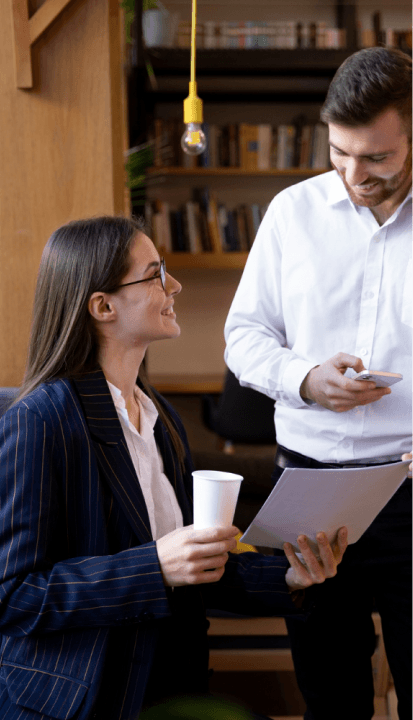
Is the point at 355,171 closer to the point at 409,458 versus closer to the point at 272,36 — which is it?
the point at 409,458

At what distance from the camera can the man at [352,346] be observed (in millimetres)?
1253

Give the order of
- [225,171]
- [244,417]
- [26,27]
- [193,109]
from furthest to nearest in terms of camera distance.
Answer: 1. [225,171]
2. [244,417]
3. [26,27]
4. [193,109]

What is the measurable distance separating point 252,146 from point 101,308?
3.40 metres

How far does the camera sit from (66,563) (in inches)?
39.0

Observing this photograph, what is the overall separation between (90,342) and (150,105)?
3.70 metres

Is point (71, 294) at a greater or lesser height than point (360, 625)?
greater

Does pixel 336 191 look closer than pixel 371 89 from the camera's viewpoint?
No

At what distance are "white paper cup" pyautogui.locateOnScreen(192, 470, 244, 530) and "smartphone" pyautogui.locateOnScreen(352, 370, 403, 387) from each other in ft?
1.20

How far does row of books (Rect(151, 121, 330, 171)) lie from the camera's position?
430 centimetres

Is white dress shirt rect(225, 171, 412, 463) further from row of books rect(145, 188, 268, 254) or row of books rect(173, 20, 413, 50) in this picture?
row of books rect(173, 20, 413, 50)

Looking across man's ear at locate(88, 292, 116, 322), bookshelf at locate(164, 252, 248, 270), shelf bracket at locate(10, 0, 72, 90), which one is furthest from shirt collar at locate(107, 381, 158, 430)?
bookshelf at locate(164, 252, 248, 270)

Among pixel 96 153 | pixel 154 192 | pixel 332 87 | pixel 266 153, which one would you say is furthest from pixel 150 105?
pixel 332 87

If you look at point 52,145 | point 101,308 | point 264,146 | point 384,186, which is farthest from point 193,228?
point 101,308

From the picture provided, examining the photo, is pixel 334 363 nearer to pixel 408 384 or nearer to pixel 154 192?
pixel 408 384
